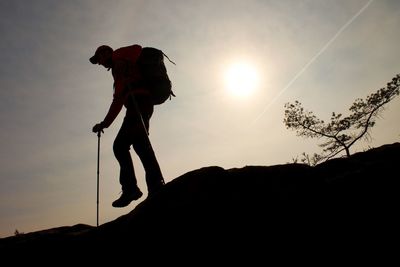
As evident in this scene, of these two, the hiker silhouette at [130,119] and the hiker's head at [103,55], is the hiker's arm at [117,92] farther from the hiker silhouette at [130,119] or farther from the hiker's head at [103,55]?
the hiker's head at [103,55]

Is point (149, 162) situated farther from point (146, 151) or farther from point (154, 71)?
point (154, 71)

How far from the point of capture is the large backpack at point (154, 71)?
17.7 feet

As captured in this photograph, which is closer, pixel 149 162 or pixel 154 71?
pixel 149 162

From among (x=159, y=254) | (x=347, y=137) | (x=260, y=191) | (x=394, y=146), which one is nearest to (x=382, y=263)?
(x=260, y=191)

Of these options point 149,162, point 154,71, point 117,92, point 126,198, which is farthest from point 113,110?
point 126,198

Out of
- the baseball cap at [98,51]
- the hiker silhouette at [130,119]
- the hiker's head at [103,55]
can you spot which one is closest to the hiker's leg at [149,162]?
the hiker silhouette at [130,119]

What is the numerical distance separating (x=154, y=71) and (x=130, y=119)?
90cm

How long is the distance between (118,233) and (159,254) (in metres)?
0.80

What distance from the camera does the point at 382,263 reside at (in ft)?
10.3

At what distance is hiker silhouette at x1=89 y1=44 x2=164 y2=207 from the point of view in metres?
5.30

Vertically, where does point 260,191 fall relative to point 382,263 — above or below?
above

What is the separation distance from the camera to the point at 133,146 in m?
5.38

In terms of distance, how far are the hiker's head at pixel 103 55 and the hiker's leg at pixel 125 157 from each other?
3.83ft

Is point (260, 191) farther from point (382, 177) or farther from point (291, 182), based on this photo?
point (382, 177)
